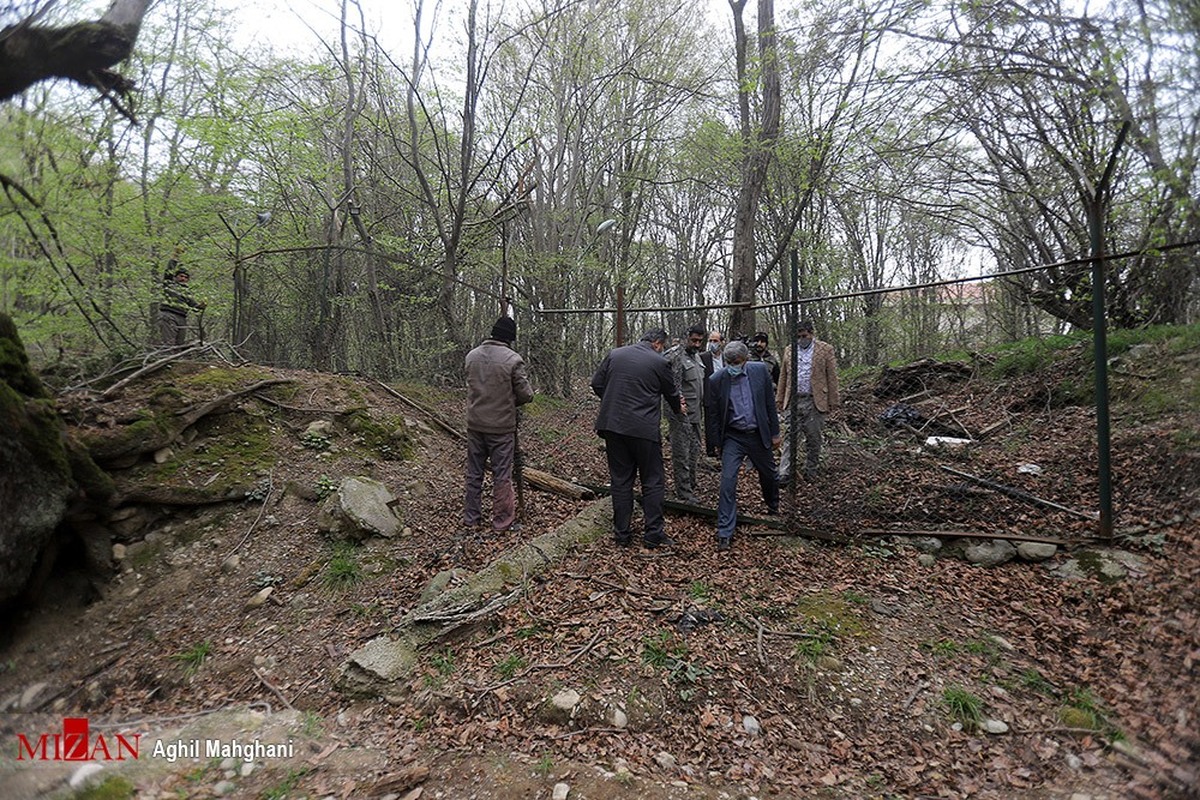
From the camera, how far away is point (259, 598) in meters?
4.59

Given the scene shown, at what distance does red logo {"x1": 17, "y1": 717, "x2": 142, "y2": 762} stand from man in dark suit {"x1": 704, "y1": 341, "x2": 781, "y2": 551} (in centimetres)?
438

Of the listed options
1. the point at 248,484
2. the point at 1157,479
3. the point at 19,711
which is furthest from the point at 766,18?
the point at 19,711

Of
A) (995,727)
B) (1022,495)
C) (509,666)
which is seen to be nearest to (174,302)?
(509,666)

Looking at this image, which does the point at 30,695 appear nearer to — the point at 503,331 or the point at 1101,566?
the point at 503,331

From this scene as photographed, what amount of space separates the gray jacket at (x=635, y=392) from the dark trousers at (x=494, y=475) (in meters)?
1.12

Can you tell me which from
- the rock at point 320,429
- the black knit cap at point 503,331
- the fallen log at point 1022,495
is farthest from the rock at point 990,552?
the rock at point 320,429

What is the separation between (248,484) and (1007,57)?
9388 millimetres

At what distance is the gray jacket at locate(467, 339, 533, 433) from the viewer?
5355 mm

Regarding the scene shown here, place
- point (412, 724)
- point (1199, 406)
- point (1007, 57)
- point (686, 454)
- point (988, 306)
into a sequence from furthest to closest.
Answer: point (988, 306) < point (686, 454) < point (1007, 57) < point (1199, 406) < point (412, 724)

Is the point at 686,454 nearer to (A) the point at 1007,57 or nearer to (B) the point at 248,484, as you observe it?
(B) the point at 248,484

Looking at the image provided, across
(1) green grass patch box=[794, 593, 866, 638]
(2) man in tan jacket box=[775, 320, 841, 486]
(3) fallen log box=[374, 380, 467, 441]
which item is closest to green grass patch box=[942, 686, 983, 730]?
(1) green grass patch box=[794, 593, 866, 638]

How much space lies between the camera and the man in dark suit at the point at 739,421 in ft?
16.3

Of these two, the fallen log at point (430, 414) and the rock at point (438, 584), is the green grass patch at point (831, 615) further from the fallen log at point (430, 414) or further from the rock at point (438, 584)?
the fallen log at point (430, 414)

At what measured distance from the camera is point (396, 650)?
3.65 meters
